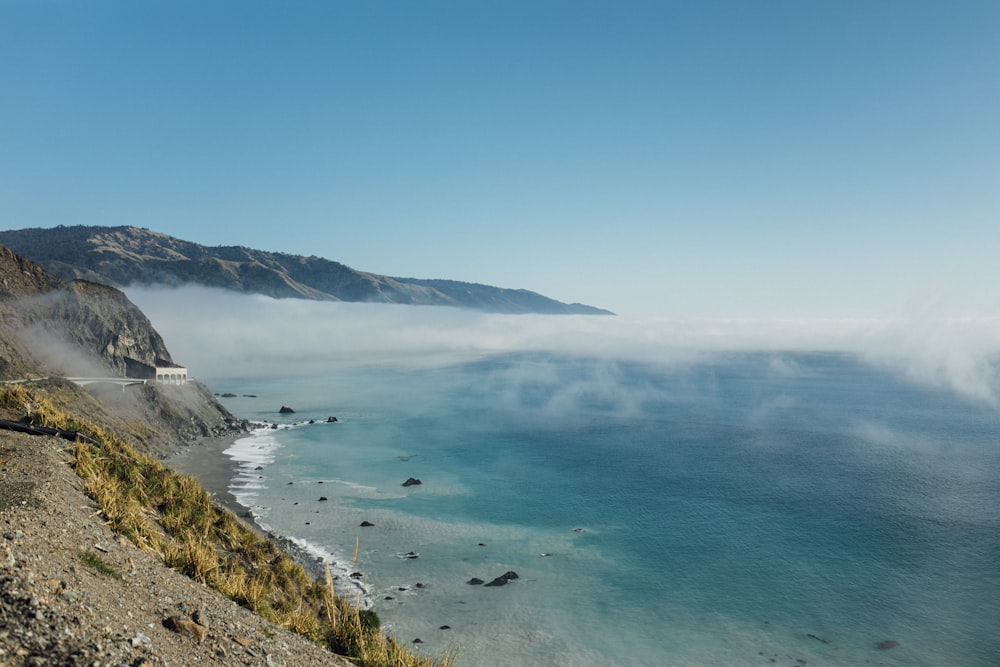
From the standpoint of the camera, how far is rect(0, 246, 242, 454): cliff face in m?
60.4

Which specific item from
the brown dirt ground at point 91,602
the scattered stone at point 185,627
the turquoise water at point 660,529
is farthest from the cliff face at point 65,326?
the scattered stone at point 185,627

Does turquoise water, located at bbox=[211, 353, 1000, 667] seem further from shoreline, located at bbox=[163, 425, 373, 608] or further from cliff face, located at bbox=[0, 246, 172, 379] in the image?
cliff face, located at bbox=[0, 246, 172, 379]

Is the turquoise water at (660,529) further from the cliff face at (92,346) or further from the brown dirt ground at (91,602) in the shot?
the brown dirt ground at (91,602)

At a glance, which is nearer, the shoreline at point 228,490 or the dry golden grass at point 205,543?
the dry golden grass at point 205,543

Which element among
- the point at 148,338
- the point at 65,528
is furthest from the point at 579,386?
the point at 65,528

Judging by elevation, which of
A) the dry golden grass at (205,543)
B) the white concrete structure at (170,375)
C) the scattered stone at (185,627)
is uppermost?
the scattered stone at (185,627)

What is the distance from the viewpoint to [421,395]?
14900cm

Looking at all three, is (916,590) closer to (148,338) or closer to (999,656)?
(999,656)

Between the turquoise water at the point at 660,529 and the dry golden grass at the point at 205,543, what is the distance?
1200 centimetres

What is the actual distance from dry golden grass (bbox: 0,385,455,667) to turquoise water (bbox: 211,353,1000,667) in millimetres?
12002

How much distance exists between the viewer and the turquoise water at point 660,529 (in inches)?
1256

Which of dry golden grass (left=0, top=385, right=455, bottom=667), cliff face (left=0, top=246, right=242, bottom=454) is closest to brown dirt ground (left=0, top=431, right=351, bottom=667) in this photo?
dry golden grass (left=0, top=385, right=455, bottom=667)

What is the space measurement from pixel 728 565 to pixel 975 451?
191 feet

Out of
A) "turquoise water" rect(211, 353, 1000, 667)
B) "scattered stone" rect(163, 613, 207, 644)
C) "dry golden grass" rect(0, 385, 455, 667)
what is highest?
"scattered stone" rect(163, 613, 207, 644)
